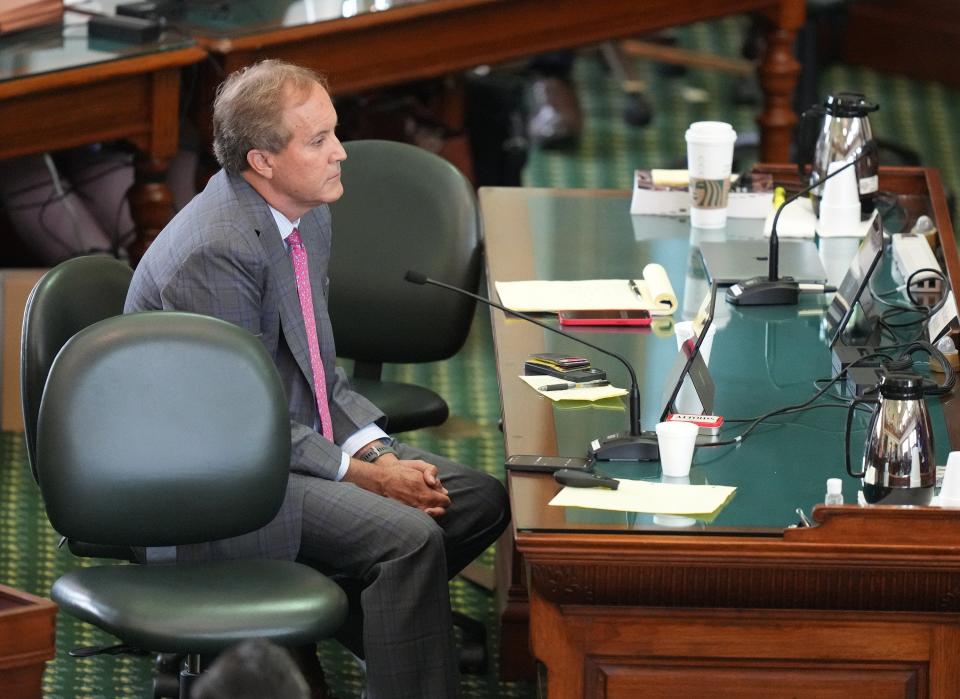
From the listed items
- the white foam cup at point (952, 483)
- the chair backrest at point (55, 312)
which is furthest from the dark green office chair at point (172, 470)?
the white foam cup at point (952, 483)

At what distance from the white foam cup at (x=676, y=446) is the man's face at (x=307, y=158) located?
A: 729 mm

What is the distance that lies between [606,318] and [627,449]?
61cm

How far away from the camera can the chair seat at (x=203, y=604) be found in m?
2.23

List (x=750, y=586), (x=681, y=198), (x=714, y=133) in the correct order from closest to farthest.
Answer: (x=750, y=586) → (x=714, y=133) → (x=681, y=198)

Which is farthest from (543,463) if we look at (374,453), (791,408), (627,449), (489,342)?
(489,342)

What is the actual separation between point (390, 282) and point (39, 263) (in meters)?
1.54

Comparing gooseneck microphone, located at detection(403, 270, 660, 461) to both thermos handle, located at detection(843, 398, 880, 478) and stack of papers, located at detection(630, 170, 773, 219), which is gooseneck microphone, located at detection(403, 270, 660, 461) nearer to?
thermos handle, located at detection(843, 398, 880, 478)

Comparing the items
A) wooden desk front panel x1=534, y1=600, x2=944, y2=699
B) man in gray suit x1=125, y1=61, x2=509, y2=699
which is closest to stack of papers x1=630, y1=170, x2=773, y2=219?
man in gray suit x1=125, y1=61, x2=509, y2=699

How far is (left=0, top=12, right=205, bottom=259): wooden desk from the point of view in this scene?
147 inches

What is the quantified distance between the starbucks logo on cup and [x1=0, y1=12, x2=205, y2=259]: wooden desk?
3.95ft

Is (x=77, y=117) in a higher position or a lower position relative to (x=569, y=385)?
higher

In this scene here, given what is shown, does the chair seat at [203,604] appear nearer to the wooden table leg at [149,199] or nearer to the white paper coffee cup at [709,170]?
the white paper coffee cup at [709,170]

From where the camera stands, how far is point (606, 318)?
290 centimetres

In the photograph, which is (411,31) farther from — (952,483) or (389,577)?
(952,483)
